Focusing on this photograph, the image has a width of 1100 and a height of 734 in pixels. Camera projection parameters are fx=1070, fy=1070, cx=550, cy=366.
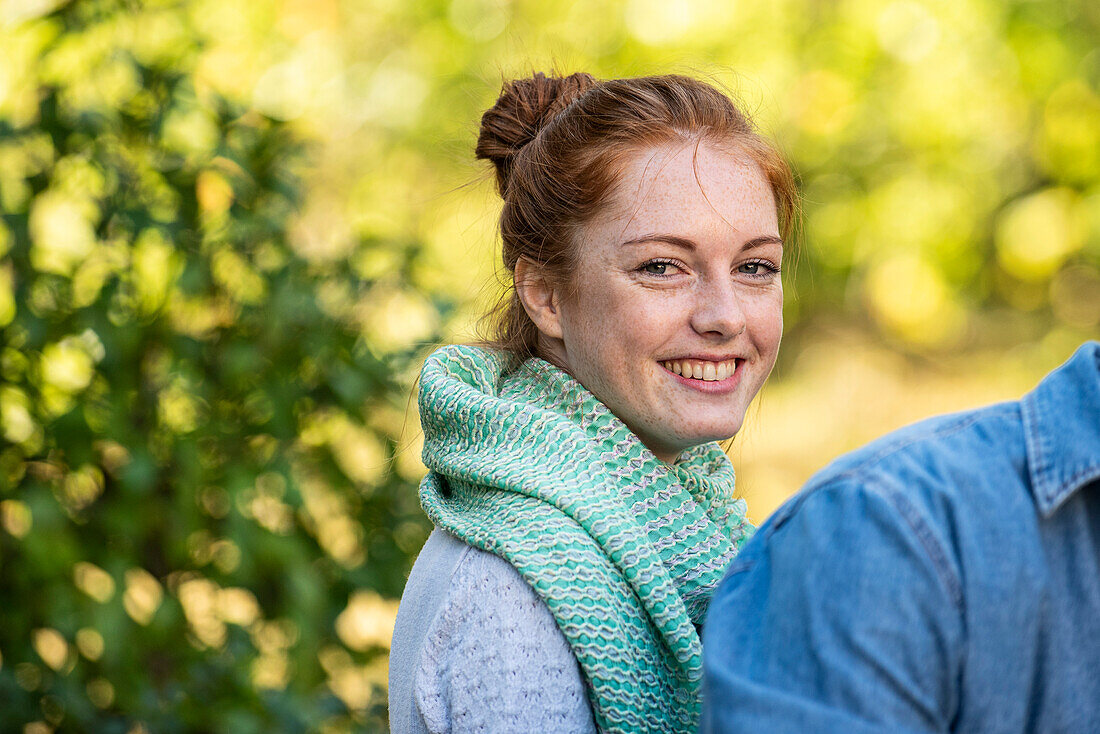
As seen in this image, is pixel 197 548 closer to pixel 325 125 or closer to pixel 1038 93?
pixel 325 125

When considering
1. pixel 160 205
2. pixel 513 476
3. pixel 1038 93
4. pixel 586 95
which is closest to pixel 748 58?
pixel 1038 93

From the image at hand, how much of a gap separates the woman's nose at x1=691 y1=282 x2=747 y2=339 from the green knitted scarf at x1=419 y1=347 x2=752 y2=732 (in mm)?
154

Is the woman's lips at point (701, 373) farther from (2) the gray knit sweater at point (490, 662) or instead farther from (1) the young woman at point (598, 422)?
(2) the gray knit sweater at point (490, 662)

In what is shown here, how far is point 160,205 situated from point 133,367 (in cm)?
33

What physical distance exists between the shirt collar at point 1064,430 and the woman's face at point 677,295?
439mm

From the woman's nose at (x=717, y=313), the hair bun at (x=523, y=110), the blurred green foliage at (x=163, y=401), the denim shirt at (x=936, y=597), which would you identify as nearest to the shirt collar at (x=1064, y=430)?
the denim shirt at (x=936, y=597)

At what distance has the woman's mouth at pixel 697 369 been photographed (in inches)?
48.7

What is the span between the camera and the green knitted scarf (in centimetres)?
107

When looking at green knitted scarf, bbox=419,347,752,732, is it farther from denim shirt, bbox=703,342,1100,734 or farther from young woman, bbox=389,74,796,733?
denim shirt, bbox=703,342,1100,734

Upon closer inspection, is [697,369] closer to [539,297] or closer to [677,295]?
[677,295]

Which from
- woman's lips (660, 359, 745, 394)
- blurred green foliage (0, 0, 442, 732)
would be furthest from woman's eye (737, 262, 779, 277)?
blurred green foliage (0, 0, 442, 732)

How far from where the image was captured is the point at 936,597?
0.73 m

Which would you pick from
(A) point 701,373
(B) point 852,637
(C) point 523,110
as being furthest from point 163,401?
(B) point 852,637

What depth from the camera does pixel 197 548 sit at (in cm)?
223
